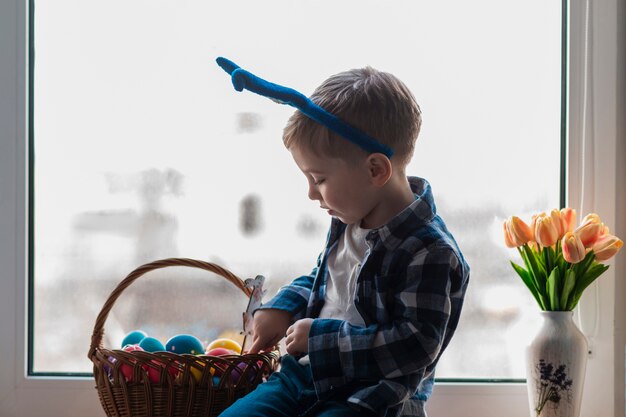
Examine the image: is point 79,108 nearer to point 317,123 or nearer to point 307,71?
point 307,71

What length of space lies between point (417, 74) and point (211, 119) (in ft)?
1.60

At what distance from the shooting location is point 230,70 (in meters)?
1.35

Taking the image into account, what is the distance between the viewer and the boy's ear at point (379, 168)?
4.42 feet

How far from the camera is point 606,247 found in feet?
5.32

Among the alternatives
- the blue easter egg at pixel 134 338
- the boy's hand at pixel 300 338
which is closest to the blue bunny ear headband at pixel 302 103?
the boy's hand at pixel 300 338

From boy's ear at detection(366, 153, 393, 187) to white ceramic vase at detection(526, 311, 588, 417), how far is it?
0.53 m

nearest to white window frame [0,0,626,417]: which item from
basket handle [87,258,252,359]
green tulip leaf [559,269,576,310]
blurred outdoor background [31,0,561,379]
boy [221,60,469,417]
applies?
blurred outdoor background [31,0,561,379]

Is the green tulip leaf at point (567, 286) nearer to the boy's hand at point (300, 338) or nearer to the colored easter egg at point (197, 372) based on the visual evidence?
the boy's hand at point (300, 338)

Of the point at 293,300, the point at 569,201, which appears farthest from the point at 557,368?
the point at 293,300

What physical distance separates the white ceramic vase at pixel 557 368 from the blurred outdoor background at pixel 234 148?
10.1 inches

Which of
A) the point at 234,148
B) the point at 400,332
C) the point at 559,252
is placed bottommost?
the point at 400,332

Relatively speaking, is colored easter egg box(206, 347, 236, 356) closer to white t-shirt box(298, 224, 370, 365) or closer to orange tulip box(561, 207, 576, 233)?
white t-shirt box(298, 224, 370, 365)

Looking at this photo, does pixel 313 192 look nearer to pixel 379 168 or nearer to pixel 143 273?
pixel 379 168

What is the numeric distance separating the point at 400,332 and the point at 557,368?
1.65 feet
